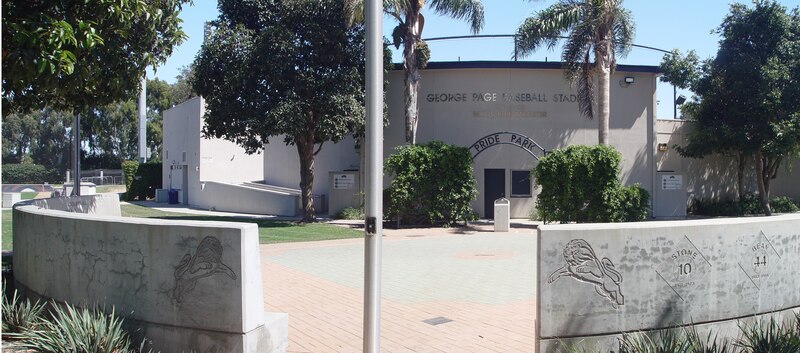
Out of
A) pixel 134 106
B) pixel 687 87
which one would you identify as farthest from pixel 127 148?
pixel 687 87

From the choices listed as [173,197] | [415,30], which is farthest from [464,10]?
[173,197]

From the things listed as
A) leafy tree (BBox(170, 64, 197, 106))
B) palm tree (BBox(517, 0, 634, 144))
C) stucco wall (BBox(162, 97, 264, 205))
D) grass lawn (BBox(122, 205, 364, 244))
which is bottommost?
grass lawn (BBox(122, 205, 364, 244))

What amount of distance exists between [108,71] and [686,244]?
8381mm

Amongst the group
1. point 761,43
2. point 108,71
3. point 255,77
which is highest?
point 761,43

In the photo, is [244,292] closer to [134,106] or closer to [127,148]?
[134,106]

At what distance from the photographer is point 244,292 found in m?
5.61

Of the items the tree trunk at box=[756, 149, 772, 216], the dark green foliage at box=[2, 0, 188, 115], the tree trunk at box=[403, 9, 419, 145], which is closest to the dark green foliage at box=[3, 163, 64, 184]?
the tree trunk at box=[403, 9, 419, 145]

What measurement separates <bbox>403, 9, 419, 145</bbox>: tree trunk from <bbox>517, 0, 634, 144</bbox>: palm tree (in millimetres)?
3847

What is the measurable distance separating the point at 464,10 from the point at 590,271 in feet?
64.5

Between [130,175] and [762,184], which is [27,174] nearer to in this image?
[130,175]

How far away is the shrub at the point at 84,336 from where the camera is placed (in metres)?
5.61

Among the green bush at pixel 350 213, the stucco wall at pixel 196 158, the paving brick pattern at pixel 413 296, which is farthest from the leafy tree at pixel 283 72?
the stucco wall at pixel 196 158

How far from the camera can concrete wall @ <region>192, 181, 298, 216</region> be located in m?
28.8

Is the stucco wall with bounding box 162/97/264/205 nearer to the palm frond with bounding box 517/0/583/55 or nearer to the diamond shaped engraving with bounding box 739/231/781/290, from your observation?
the palm frond with bounding box 517/0/583/55
